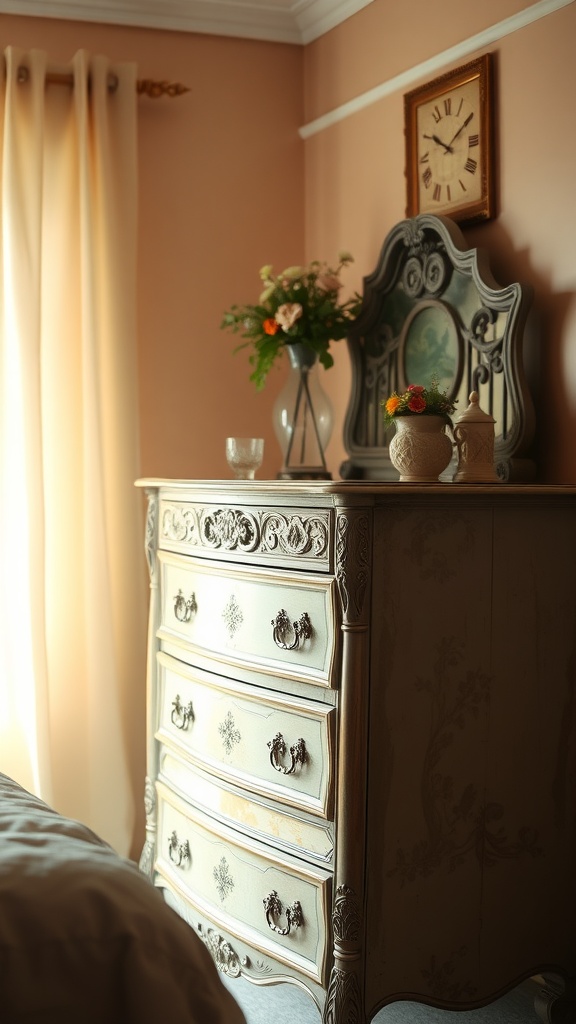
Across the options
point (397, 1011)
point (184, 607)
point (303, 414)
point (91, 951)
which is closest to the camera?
point (91, 951)

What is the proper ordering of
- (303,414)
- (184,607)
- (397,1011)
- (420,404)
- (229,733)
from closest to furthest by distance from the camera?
(420,404) → (229,733) → (397,1011) → (184,607) → (303,414)

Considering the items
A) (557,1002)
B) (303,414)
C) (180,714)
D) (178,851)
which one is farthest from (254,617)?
(557,1002)

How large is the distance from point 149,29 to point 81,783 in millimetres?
2397

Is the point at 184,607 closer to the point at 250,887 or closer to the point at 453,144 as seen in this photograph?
the point at 250,887

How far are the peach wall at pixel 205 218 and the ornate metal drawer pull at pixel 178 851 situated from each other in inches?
49.0

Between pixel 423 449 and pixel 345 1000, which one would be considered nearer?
pixel 345 1000

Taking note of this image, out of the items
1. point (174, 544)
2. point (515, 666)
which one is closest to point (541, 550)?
point (515, 666)

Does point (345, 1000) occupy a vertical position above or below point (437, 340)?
below

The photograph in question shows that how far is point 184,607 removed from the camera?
8.52 feet

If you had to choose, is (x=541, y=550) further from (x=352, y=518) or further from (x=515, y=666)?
(x=352, y=518)

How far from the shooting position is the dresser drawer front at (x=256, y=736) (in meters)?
2.09

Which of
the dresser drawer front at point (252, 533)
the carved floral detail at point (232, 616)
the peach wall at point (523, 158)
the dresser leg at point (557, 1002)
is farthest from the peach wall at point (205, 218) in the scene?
the dresser leg at point (557, 1002)

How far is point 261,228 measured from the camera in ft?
11.5

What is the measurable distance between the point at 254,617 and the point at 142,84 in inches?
73.8
